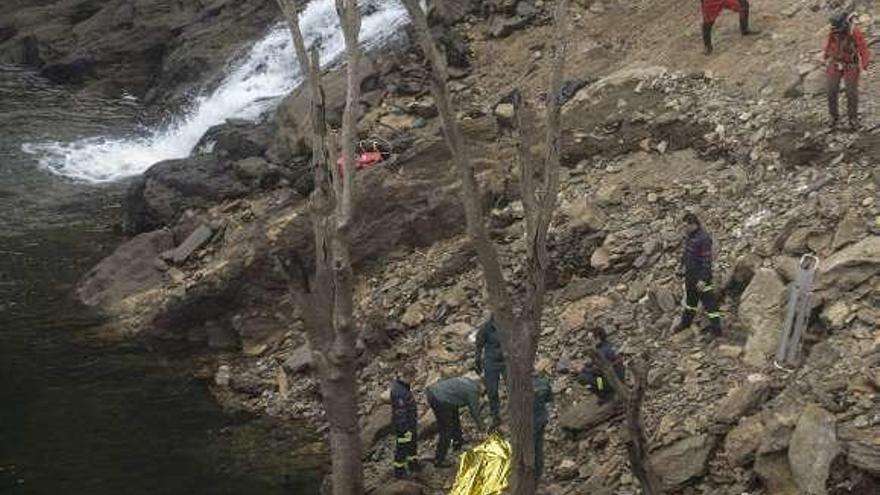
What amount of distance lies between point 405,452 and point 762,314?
419 centimetres

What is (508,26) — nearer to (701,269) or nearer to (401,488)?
(701,269)

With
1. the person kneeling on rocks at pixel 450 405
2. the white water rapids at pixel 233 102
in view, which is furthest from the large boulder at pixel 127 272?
the person kneeling on rocks at pixel 450 405

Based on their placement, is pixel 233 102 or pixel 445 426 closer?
pixel 445 426

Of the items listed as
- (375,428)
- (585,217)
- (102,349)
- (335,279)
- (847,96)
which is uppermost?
(847,96)

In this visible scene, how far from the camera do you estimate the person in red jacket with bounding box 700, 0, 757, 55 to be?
55.1ft

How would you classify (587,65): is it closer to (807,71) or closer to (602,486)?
(807,71)

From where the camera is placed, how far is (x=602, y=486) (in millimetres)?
10602

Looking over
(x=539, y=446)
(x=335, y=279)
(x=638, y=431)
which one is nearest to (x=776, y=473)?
(x=638, y=431)

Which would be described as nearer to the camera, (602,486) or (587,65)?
(602,486)

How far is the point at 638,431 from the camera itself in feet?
30.6

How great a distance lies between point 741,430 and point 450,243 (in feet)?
22.5

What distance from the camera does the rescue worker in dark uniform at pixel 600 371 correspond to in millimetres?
11242

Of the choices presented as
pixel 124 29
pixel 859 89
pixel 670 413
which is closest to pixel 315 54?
pixel 670 413

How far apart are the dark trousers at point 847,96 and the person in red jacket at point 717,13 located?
11.2ft
